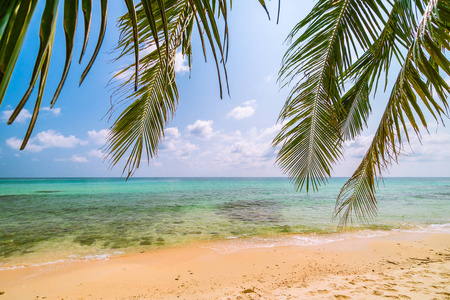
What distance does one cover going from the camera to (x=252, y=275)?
4305 millimetres

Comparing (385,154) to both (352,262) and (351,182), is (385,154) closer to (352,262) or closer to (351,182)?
(351,182)

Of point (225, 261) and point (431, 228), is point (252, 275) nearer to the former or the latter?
point (225, 261)

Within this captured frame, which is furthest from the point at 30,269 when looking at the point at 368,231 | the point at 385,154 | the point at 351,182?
the point at 368,231

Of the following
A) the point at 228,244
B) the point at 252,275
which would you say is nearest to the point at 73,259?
the point at 228,244

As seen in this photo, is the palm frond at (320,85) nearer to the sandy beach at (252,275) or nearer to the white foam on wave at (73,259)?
the sandy beach at (252,275)

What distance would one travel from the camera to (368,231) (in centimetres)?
779

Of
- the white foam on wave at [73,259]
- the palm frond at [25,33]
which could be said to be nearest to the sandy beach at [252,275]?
the white foam on wave at [73,259]

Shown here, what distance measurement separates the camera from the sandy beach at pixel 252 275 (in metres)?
3.51

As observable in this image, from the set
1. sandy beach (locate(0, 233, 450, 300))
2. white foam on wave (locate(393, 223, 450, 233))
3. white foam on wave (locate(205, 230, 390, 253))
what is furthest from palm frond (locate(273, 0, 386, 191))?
white foam on wave (locate(393, 223, 450, 233))

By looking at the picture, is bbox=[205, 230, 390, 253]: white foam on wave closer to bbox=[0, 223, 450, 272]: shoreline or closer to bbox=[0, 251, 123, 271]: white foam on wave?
bbox=[0, 223, 450, 272]: shoreline

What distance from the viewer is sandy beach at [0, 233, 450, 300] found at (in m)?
3.51

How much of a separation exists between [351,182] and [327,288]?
73.7 inches

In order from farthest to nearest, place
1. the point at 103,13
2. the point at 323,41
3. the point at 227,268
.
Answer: the point at 227,268, the point at 323,41, the point at 103,13

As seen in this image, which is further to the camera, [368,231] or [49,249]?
[368,231]
